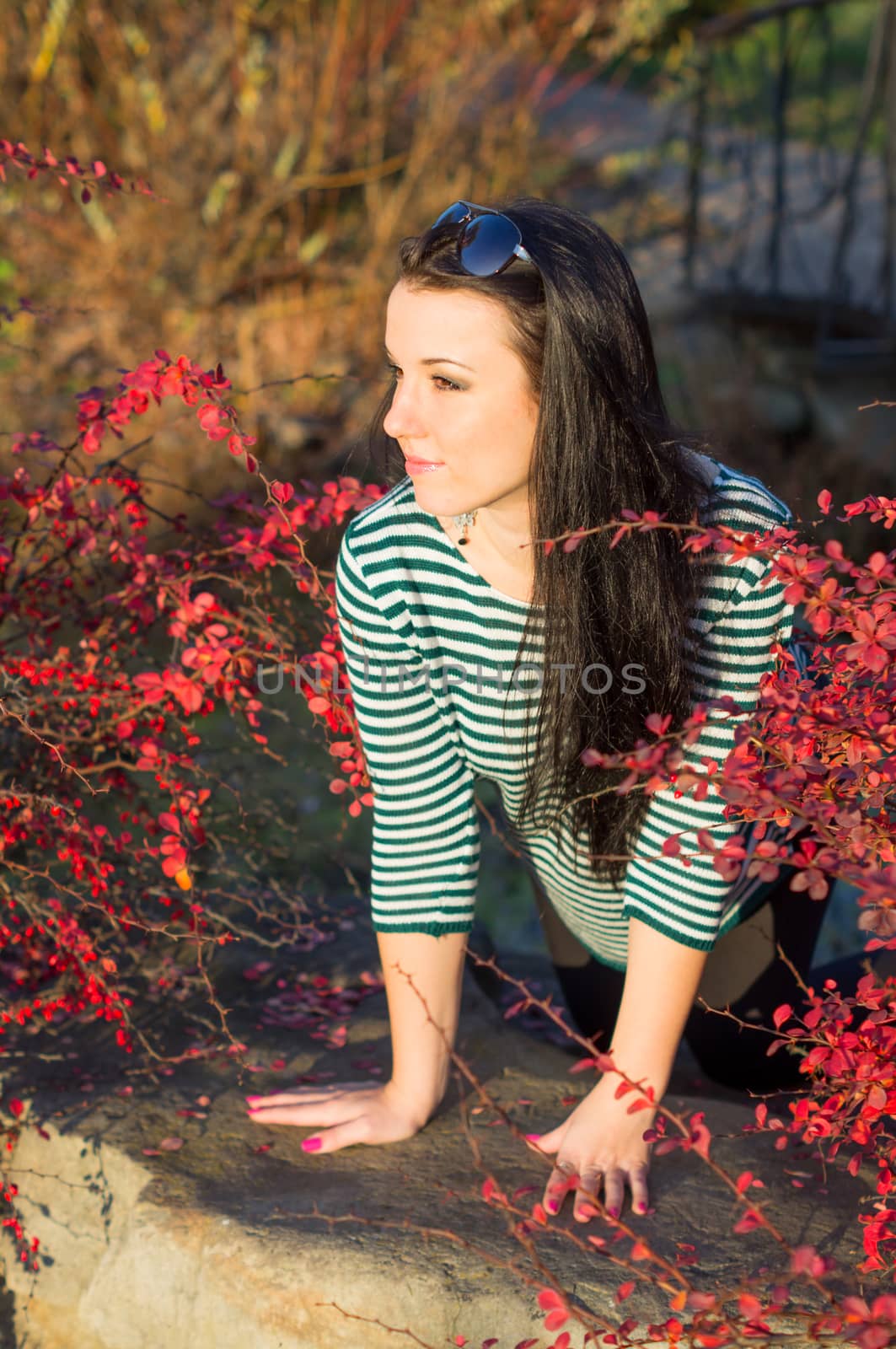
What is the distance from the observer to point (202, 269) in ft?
20.2

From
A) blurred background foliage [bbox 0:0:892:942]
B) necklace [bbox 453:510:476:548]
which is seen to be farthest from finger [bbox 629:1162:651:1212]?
blurred background foliage [bbox 0:0:892:942]

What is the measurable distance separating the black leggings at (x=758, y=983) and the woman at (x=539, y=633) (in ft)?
0.17

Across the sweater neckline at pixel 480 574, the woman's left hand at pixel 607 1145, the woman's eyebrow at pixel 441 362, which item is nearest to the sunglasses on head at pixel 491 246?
the woman's eyebrow at pixel 441 362

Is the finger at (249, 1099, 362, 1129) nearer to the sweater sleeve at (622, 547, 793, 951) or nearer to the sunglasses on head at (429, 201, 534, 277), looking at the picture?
the sweater sleeve at (622, 547, 793, 951)

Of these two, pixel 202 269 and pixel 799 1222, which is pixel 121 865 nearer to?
pixel 799 1222

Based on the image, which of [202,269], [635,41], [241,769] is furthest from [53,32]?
[635,41]

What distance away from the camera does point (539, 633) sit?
6.23 ft

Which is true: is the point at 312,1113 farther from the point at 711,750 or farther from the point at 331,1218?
the point at 711,750

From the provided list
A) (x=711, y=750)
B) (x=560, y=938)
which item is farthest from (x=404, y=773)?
(x=560, y=938)

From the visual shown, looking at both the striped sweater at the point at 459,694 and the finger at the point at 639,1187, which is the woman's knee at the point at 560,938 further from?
the finger at the point at 639,1187

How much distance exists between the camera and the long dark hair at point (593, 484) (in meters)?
1.65

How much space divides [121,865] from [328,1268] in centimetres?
121

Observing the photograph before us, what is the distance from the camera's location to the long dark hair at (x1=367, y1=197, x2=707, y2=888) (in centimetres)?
165

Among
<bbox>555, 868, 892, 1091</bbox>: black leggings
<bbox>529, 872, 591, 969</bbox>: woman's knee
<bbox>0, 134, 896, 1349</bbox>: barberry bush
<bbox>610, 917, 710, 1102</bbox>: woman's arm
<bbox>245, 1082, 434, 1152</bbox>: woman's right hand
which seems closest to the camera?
<bbox>0, 134, 896, 1349</bbox>: barberry bush
